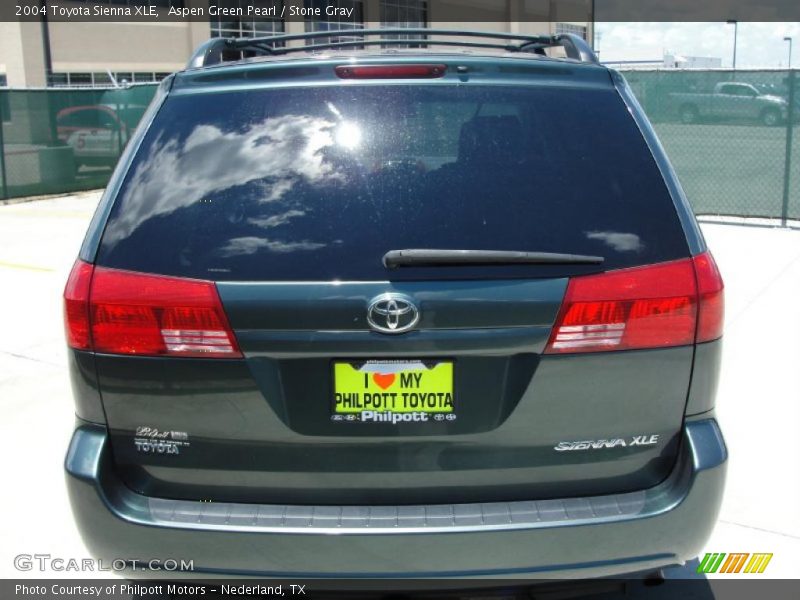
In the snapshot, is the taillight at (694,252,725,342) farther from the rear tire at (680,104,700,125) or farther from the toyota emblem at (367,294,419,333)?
the rear tire at (680,104,700,125)

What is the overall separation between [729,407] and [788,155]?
294 inches

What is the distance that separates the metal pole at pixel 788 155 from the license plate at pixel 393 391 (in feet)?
34.3

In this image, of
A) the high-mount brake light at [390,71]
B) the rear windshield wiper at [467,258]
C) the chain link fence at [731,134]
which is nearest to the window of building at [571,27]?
the chain link fence at [731,134]

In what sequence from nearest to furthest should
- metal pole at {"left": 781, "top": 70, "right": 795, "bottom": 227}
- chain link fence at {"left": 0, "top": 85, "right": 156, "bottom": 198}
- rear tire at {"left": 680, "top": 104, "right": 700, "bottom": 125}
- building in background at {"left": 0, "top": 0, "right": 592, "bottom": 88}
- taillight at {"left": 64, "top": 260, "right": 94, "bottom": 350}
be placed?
taillight at {"left": 64, "top": 260, "right": 94, "bottom": 350}
metal pole at {"left": 781, "top": 70, "right": 795, "bottom": 227}
rear tire at {"left": 680, "top": 104, "right": 700, "bottom": 125}
chain link fence at {"left": 0, "top": 85, "right": 156, "bottom": 198}
building in background at {"left": 0, "top": 0, "right": 592, "bottom": 88}

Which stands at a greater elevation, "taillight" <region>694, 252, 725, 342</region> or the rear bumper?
"taillight" <region>694, 252, 725, 342</region>

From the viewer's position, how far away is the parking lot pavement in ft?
12.9

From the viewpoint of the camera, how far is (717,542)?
3822mm

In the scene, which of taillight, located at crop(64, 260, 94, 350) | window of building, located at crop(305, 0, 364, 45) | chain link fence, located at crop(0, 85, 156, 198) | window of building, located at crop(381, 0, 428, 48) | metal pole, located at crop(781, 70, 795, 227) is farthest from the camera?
window of building, located at crop(381, 0, 428, 48)

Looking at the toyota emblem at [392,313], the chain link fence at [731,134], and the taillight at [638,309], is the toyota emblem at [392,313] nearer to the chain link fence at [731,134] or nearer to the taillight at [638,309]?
the taillight at [638,309]

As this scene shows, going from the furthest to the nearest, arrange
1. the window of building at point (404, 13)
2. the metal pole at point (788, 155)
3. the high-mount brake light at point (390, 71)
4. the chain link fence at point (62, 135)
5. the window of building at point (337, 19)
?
the window of building at point (404, 13) < the window of building at point (337, 19) < the chain link fence at point (62, 135) < the metal pole at point (788, 155) < the high-mount brake light at point (390, 71)

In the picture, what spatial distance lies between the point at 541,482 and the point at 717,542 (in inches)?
64.1

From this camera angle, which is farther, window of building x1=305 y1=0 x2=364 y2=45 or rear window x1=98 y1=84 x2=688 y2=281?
window of building x1=305 y1=0 x2=364 y2=45

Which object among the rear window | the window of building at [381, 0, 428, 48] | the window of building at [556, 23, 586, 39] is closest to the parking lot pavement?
the rear window

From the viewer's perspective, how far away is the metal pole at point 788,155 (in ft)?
37.8
